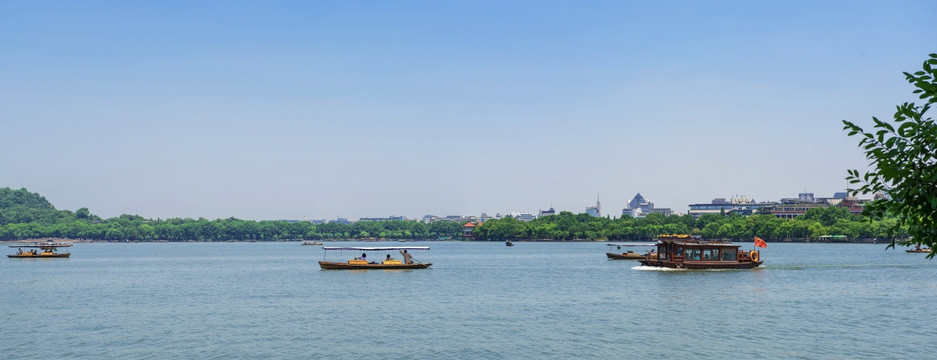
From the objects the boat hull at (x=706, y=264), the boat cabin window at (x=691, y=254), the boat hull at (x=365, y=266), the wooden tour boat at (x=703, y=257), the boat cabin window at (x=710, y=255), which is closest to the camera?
the boat hull at (x=365, y=266)

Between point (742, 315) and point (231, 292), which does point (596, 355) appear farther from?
point (231, 292)

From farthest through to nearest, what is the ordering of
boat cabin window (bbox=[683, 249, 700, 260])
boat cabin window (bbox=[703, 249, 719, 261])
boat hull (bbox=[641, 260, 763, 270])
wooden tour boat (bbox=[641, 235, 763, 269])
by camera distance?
boat cabin window (bbox=[703, 249, 719, 261])
boat cabin window (bbox=[683, 249, 700, 260])
wooden tour boat (bbox=[641, 235, 763, 269])
boat hull (bbox=[641, 260, 763, 270])

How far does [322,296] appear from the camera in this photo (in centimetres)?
6450

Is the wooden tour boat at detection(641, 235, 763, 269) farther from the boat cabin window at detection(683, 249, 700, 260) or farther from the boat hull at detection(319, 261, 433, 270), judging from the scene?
the boat hull at detection(319, 261, 433, 270)

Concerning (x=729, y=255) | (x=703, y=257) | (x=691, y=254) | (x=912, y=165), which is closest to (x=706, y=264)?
(x=703, y=257)

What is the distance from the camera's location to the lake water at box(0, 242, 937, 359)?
3797cm

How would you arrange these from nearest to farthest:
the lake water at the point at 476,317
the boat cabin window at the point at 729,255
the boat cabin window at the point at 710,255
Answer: the lake water at the point at 476,317 → the boat cabin window at the point at 710,255 → the boat cabin window at the point at 729,255

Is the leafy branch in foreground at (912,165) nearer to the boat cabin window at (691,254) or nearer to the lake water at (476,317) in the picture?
the lake water at (476,317)

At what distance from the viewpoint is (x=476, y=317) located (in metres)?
50.0

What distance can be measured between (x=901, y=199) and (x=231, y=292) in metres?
62.5

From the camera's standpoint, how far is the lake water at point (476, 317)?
3797 centimetres

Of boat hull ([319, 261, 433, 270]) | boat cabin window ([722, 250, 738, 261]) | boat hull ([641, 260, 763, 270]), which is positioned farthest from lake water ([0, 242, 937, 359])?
boat cabin window ([722, 250, 738, 261])

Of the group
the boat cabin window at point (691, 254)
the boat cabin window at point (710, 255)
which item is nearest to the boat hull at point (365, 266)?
the boat cabin window at point (691, 254)

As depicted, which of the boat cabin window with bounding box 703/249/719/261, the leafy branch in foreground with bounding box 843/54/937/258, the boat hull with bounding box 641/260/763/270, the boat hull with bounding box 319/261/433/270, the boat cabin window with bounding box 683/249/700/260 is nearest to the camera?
the leafy branch in foreground with bounding box 843/54/937/258
